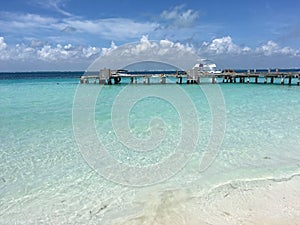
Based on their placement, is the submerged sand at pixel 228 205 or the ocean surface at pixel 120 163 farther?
the ocean surface at pixel 120 163

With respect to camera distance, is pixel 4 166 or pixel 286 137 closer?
pixel 4 166

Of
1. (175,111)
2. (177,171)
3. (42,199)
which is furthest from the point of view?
(175,111)

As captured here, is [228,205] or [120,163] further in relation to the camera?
[120,163]

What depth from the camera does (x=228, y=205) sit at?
16.3ft

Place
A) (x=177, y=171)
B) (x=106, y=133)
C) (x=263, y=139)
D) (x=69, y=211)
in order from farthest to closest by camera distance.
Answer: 1. (x=106, y=133)
2. (x=263, y=139)
3. (x=177, y=171)
4. (x=69, y=211)

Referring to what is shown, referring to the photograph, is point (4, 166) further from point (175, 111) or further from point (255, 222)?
point (175, 111)

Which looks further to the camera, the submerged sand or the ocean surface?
the ocean surface

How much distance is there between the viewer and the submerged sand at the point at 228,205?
4477 mm

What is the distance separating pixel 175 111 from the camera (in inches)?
633

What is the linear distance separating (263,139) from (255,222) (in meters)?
5.71

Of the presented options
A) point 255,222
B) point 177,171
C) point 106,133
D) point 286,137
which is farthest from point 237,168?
point 106,133

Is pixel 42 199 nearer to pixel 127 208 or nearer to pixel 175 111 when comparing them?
pixel 127 208

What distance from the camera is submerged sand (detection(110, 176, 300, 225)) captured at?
4.48m

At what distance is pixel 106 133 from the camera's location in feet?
34.7
